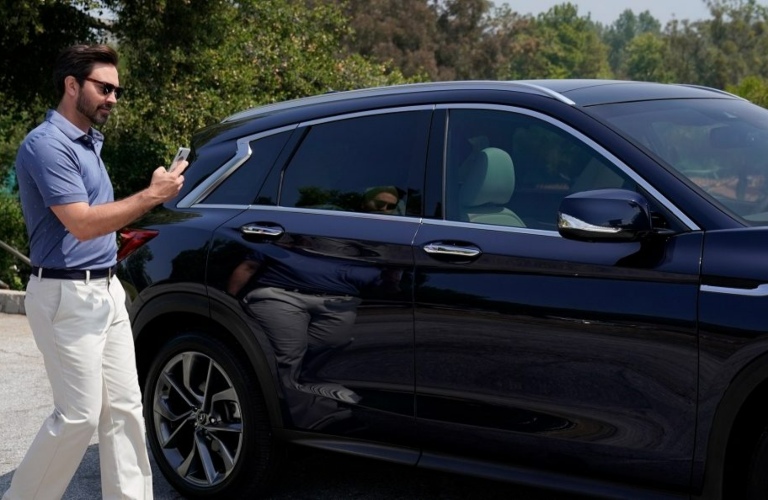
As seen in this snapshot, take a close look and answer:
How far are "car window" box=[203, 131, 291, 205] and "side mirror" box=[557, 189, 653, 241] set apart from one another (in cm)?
163

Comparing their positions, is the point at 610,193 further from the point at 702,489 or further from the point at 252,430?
the point at 252,430

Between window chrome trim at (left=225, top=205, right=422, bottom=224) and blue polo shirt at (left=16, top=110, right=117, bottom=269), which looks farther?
window chrome trim at (left=225, top=205, right=422, bottom=224)

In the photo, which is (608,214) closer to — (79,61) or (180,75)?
(79,61)

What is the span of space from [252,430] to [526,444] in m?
1.36

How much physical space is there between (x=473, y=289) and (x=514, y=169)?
0.48 metres

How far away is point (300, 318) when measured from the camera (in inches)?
191

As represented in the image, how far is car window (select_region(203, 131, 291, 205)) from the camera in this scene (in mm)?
5234

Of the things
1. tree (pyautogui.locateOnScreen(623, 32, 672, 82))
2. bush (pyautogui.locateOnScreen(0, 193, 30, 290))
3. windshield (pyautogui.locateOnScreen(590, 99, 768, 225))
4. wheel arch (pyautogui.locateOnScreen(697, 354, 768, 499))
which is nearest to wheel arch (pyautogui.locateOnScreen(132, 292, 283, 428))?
windshield (pyautogui.locateOnScreen(590, 99, 768, 225))

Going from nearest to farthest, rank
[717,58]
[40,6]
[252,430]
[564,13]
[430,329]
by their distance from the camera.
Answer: [430,329] → [252,430] → [40,6] → [717,58] → [564,13]

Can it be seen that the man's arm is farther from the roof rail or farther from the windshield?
the windshield

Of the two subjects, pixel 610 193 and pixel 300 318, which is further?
pixel 300 318

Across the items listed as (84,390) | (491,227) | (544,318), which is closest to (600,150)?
(491,227)

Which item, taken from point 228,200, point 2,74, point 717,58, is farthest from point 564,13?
point 228,200

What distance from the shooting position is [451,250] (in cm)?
443
